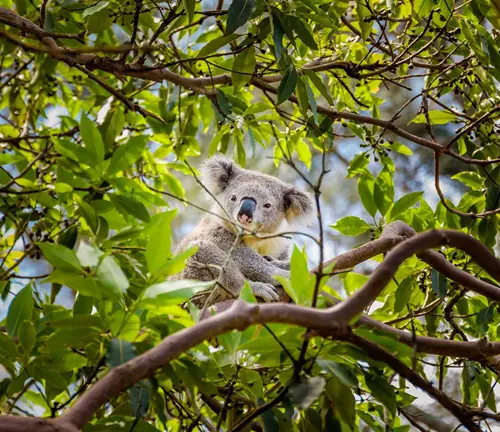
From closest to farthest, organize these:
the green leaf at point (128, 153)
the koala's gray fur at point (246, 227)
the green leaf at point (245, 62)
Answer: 1. the green leaf at point (128, 153)
2. the green leaf at point (245, 62)
3. the koala's gray fur at point (246, 227)

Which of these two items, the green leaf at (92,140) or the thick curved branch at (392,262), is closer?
the thick curved branch at (392,262)

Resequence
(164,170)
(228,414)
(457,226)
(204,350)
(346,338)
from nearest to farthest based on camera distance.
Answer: (346,338) < (204,350) < (228,414) < (457,226) < (164,170)

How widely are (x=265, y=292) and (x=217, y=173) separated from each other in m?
1.13

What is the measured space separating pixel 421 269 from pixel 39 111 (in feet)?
7.87

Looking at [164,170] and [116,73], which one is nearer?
[116,73]

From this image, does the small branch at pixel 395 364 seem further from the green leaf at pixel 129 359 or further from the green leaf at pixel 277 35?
the green leaf at pixel 277 35

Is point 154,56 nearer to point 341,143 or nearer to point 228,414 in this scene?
point 228,414

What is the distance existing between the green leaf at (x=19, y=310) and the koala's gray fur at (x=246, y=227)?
1.33 m

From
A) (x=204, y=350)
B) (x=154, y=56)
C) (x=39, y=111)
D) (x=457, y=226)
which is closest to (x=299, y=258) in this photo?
(x=204, y=350)

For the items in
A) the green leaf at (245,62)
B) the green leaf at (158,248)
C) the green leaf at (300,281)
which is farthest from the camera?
the green leaf at (245,62)

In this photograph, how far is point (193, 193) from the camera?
8.08 m

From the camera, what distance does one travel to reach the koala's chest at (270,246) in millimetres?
4031

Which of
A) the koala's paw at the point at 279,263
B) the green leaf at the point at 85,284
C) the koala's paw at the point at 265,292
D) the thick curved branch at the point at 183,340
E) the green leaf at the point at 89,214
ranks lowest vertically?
the thick curved branch at the point at 183,340

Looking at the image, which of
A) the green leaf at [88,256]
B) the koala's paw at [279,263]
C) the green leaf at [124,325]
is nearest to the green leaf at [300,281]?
the green leaf at [124,325]
